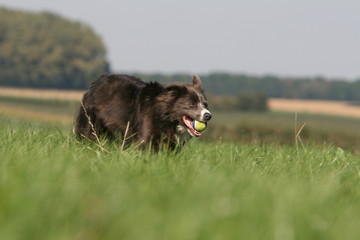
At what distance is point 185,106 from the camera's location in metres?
7.07

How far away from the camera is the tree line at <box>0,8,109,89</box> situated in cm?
7312

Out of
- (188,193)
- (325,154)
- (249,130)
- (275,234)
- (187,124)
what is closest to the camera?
(275,234)

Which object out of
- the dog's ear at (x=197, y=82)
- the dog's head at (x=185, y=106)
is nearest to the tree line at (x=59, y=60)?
the dog's ear at (x=197, y=82)

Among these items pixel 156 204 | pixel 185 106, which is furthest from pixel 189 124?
pixel 156 204

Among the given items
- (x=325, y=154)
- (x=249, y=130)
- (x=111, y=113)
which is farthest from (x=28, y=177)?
(x=249, y=130)

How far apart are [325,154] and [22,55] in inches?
2785

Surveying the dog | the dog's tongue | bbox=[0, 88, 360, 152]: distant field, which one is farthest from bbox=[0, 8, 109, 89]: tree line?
the dog's tongue

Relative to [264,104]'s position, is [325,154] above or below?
above

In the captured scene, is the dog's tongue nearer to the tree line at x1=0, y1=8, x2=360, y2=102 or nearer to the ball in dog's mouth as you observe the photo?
the ball in dog's mouth

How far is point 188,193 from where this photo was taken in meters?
3.76

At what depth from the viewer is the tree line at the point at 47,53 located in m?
73.1

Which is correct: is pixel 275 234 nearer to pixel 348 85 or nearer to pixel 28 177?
pixel 28 177

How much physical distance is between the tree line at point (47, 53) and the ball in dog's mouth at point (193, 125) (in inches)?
2699

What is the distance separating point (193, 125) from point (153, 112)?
0.61 metres
